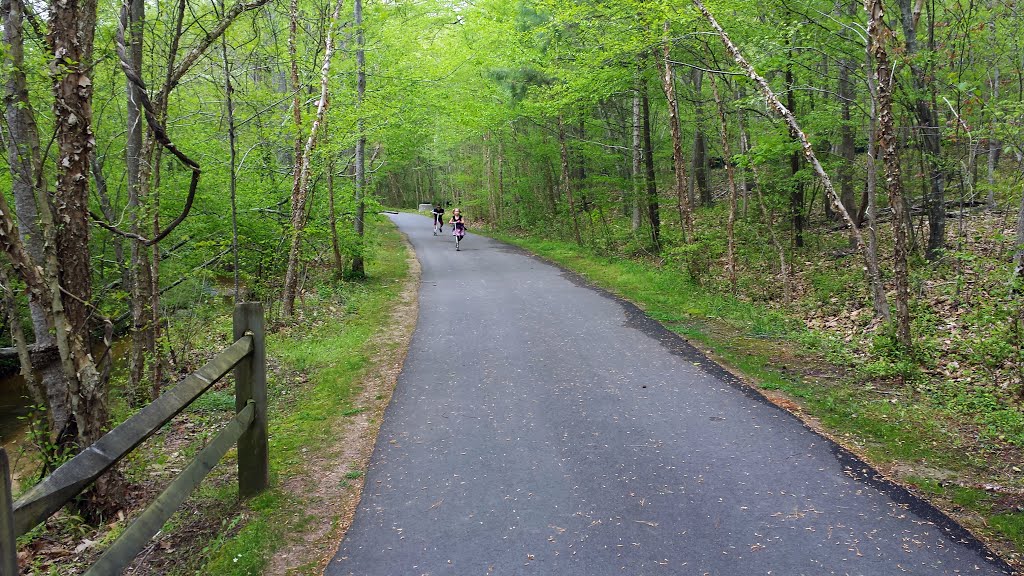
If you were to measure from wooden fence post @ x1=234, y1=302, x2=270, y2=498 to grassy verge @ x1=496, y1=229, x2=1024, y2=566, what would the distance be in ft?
15.9

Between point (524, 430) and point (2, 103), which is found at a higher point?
point (2, 103)

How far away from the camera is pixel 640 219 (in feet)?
70.6

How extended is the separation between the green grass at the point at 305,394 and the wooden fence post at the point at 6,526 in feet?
6.01

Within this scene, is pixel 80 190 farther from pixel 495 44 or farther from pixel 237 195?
pixel 495 44

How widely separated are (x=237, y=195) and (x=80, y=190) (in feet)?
25.2

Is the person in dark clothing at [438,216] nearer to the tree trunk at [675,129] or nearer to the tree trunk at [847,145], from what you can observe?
the tree trunk at [675,129]

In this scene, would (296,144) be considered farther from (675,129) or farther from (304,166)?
(675,129)

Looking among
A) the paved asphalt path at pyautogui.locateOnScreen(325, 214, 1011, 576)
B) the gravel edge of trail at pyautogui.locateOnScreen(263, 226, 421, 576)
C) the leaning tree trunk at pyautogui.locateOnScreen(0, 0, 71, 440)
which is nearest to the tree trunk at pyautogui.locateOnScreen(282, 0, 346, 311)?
the gravel edge of trail at pyautogui.locateOnScreen(263, 226, 421, 576)

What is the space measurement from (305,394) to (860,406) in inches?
249

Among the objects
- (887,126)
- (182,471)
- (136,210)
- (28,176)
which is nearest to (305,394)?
(136,210)

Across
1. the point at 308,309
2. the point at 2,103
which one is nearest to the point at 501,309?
the point at 308,309

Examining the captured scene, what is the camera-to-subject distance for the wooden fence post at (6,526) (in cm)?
196

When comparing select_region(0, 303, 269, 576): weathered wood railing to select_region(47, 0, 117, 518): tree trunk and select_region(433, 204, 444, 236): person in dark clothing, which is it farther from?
select_region(433, 204, 444, 236): person in dark clothing

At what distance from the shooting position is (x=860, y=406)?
6.27m
